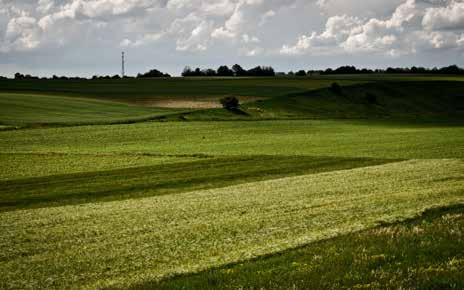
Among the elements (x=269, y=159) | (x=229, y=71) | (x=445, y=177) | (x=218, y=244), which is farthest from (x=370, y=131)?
(x=229, y=71)

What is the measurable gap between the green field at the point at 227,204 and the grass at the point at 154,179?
0.12m

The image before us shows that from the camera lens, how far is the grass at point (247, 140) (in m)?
46.1

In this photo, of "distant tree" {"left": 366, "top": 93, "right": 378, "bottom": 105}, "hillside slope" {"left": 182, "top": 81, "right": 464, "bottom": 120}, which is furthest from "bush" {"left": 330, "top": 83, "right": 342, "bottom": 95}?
"distant tree" {"left": 366, "top": 93, "right": 378, "bottom": 105}

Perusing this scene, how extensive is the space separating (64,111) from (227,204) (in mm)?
59395

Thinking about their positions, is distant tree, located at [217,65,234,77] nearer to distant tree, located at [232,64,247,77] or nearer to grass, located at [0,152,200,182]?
distant tree, located at [232,64,247,77]

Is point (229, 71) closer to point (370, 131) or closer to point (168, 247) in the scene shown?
point (370, 131)

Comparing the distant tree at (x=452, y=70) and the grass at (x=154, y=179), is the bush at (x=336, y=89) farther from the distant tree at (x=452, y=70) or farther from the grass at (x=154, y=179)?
the distant tree at (x=452, y=70)

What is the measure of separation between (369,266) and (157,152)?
34714mm

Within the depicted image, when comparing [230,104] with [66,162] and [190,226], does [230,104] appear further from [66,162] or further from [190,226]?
[190,226]

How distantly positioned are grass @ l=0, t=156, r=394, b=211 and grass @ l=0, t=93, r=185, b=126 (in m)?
28.9

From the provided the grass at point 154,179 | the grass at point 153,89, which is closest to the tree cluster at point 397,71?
the grass at point 153,89

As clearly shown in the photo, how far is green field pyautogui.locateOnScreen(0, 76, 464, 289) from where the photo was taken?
14141 mm

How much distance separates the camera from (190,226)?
20.1 m

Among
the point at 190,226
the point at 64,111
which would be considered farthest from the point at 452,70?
the point at 190,226
